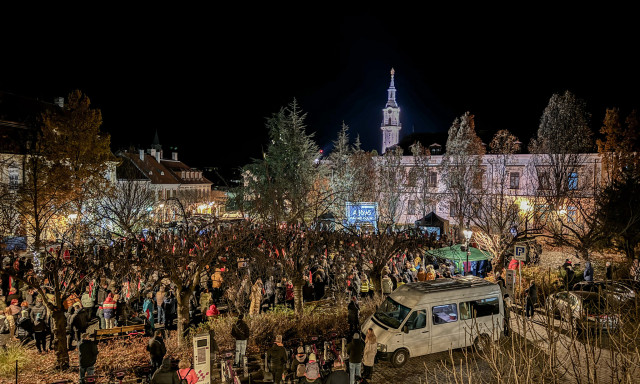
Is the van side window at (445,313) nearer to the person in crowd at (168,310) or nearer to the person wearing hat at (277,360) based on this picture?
the person wearing hat at (277,360)

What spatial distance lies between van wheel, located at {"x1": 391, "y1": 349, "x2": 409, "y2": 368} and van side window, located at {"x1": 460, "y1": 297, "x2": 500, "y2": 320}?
1801 mm

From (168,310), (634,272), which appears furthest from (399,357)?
(634,272)

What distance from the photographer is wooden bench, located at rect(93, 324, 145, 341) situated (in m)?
12.1

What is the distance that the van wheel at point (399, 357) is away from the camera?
10.2 meters

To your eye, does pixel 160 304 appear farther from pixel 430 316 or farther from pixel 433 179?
pixel 433 179

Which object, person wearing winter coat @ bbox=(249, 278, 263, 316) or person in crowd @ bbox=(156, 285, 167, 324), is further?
person in crowd @ bbox=(156, 285, 167, 324)

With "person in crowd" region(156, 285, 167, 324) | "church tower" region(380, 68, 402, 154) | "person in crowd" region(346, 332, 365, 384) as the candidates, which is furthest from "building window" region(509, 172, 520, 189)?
"person in crowd" region(346, 332, 365, 384)

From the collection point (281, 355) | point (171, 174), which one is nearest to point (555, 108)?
point (281, 355)

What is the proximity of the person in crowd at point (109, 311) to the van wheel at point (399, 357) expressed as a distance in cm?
881

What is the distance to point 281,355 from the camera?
9211 mm

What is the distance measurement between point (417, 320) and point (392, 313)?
769 mm

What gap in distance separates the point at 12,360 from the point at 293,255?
7.89 metres

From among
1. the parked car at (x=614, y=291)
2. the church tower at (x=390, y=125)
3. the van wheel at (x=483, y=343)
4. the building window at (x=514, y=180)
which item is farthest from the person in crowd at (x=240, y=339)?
the church tower at (x=390, y=125)

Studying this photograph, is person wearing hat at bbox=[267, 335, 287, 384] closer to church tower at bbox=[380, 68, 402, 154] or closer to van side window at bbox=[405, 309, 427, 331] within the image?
van side window at bbox=[405, 309, 427, 331]
